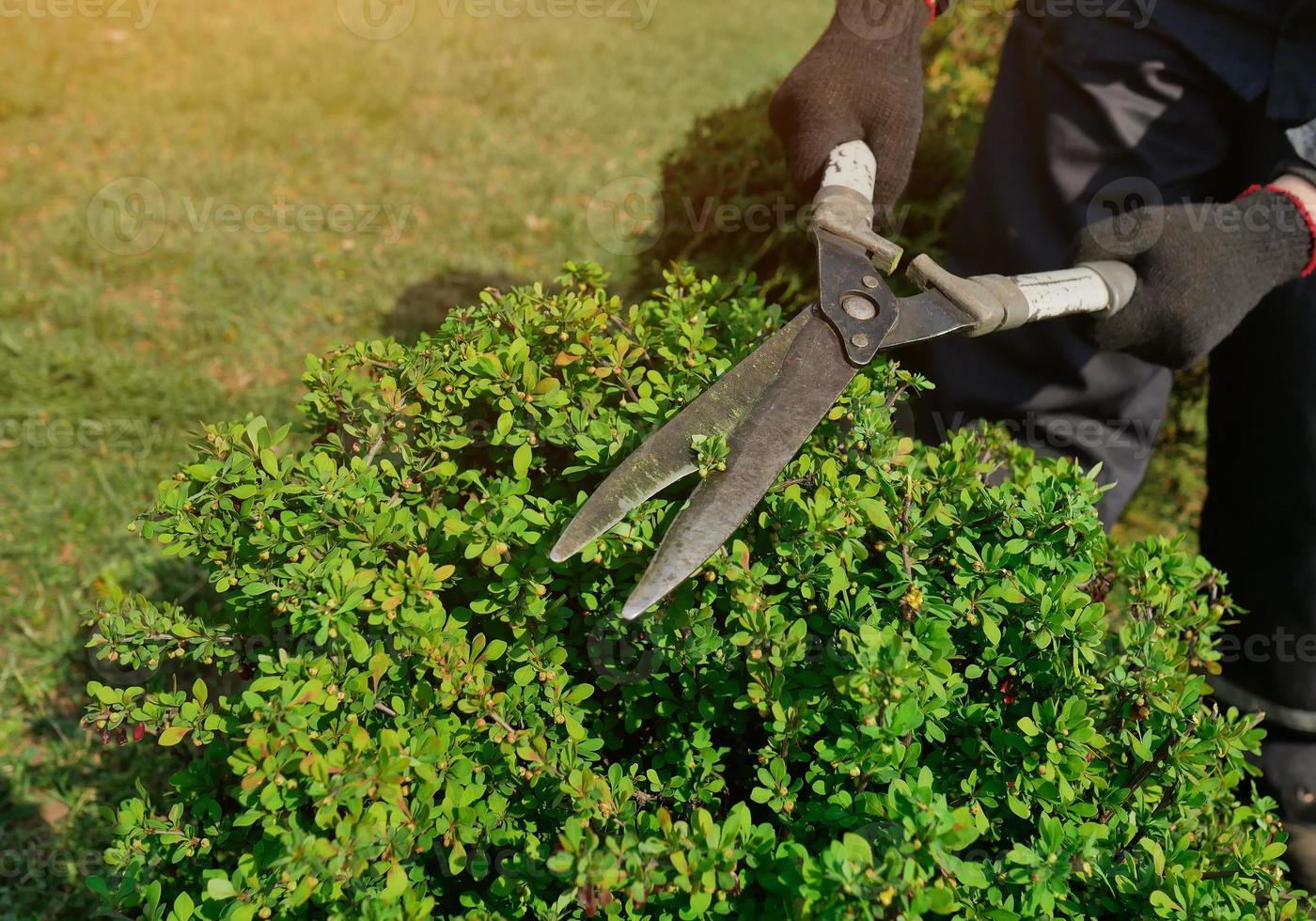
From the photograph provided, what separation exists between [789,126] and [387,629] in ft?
4.99

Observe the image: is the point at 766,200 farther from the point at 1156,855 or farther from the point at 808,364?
the point at 1156,855

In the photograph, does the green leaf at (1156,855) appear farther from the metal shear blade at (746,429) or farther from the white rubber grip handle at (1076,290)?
the white rubber grip handle at (1076,290)

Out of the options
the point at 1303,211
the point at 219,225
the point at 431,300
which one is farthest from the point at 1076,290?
the point at 219,225

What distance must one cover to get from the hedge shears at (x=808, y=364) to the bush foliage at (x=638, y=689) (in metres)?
0.08

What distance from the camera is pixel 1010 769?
1461 millimetres

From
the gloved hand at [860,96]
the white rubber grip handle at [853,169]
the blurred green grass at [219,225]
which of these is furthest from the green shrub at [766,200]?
the white rubber grip handle at [853,169]

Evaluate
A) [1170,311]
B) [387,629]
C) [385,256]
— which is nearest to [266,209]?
[385,256]

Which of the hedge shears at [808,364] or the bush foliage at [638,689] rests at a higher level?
the hedge shears at [808,364]

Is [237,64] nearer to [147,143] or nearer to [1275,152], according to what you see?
[147,143]

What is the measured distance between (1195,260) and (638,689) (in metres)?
1.49

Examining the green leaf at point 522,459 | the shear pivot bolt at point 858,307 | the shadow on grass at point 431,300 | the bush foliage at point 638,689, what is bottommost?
the shadow on grass at point 431,300

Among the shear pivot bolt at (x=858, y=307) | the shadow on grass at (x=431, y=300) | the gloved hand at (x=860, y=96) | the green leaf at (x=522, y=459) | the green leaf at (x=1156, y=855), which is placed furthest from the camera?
the shadow on grass at (x=431, y=300)

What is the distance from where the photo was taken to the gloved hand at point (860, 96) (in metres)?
2.14

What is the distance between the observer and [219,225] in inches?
202
